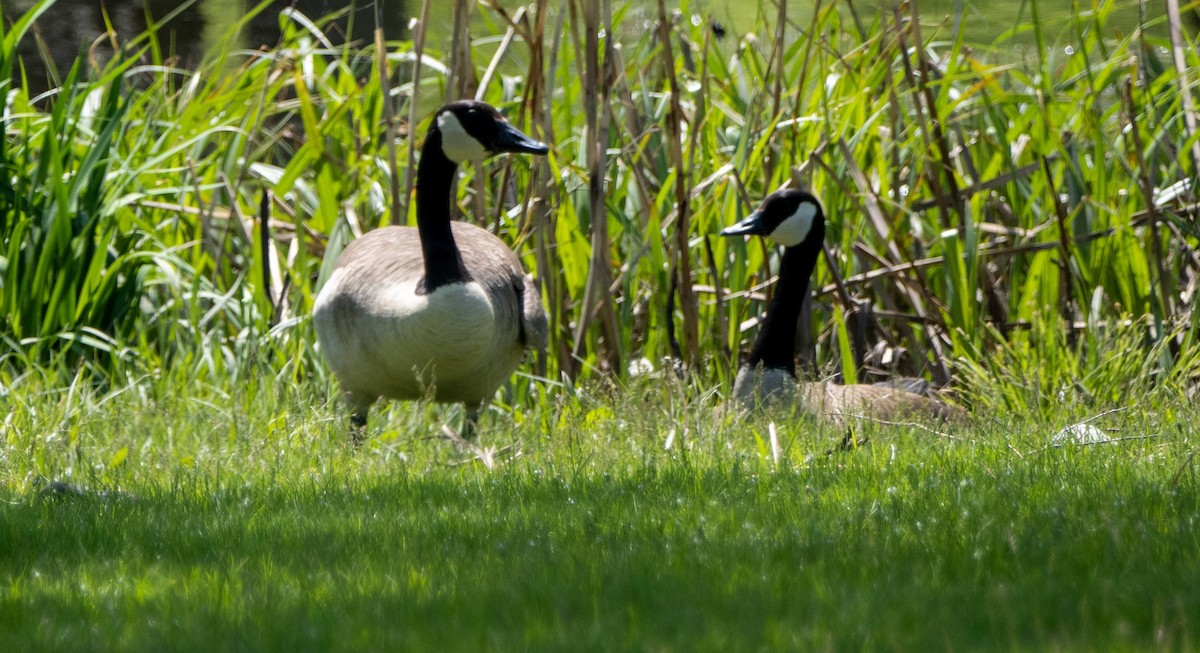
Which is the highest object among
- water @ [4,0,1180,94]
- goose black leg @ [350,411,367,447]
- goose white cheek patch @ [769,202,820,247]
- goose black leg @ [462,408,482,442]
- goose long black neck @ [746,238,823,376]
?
water @ [4,0,1180,94]

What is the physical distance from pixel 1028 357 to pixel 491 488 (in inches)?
125

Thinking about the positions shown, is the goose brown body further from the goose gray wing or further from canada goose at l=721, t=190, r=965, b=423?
canada goose at l=721, t=190, r=965, b=423

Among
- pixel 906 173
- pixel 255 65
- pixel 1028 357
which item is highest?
pixel 255 65

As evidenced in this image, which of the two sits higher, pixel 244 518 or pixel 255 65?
pixel 255 65

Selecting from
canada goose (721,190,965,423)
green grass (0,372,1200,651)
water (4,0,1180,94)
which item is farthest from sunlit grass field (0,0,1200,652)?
water (4,0,1180,94)

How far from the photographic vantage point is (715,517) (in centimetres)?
368

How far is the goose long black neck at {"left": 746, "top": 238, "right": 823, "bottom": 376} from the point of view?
22.4 ft

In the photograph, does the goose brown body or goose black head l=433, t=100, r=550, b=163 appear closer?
the goose brown body

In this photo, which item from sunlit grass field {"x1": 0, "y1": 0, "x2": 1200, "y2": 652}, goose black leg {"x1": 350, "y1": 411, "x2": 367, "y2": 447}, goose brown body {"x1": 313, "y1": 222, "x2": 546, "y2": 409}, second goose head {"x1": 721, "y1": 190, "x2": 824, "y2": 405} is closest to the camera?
sunlit grass field {"x1": 0, "y1": 0, "x2": 1200, "y2": 652}

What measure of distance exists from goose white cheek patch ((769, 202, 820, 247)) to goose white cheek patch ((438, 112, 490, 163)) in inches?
56.7

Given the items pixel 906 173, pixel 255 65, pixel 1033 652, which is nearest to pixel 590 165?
pixel 906 173

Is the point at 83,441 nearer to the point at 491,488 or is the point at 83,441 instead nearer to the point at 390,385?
the point at 390,385

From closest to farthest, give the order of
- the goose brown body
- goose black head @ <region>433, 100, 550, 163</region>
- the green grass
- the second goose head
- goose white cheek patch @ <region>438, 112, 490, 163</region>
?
the green grass, the goose brown body, goose black head @ <region>433, 100, 550, 163</region>, goose white cheek patch @ <region>438, 112, 490, 163</region>, the second goose head

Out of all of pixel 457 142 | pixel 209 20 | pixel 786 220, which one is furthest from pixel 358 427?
pixel 209 20
